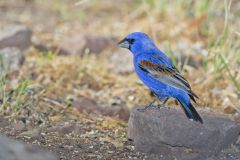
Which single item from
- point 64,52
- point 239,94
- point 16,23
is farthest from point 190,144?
point 16,23

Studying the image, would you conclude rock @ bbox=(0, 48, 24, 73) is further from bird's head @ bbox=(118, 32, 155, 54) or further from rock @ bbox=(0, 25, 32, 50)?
bird's head @ bbox=(118, 32, 155, 54)

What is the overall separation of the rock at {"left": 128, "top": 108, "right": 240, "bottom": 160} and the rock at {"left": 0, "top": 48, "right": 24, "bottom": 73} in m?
1.90

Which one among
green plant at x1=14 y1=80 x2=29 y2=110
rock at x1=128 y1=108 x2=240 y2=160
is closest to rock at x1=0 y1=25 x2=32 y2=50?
green plant at x1=14 y1=80 x2=29 y2=110

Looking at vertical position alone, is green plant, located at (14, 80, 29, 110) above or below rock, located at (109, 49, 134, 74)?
above

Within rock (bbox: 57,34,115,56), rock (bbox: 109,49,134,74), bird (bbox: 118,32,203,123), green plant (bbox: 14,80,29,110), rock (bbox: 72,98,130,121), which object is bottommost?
rock (bbox: 72,98,130,121)

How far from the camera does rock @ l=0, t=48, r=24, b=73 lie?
5945mm

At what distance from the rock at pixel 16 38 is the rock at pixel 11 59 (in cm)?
18

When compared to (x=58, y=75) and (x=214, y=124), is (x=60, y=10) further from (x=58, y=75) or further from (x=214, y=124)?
(x=214, y=124)

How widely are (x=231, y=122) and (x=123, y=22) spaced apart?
3.82 meters

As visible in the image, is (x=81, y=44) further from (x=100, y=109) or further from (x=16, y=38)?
(x=100, y=109)

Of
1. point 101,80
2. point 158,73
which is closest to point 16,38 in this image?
point 101,80

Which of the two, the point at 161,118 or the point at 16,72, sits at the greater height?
the point at 161,118

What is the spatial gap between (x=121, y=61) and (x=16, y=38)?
1060mm

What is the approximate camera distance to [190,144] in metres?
4.26
